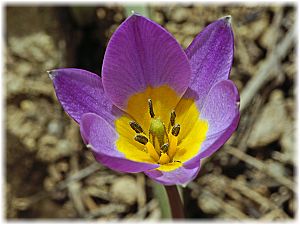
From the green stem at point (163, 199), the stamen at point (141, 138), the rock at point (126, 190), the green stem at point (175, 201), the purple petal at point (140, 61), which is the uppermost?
the purple petal at point (140, 61)

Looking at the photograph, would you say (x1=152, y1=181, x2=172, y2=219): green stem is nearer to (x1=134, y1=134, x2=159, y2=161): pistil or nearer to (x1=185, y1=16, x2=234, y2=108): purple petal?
(x1=134, y1=134, x2=159, y2=161): pistil

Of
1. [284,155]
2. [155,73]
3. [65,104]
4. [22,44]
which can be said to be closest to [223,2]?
[284,155]

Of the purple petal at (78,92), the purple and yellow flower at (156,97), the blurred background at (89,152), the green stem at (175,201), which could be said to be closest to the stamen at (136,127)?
the purple and yellow flower at (156,97)

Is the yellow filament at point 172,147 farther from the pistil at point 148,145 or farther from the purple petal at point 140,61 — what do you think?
the purple petal at point 140,61

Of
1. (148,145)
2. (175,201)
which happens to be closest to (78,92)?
(148,145)

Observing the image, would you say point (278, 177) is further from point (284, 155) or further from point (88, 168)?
point (88, 168)

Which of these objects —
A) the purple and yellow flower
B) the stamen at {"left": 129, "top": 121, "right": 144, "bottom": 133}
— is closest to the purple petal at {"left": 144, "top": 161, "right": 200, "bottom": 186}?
the purple and yellow flower

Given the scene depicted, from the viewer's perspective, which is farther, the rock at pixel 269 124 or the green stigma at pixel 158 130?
the rock at pixel 269 124
